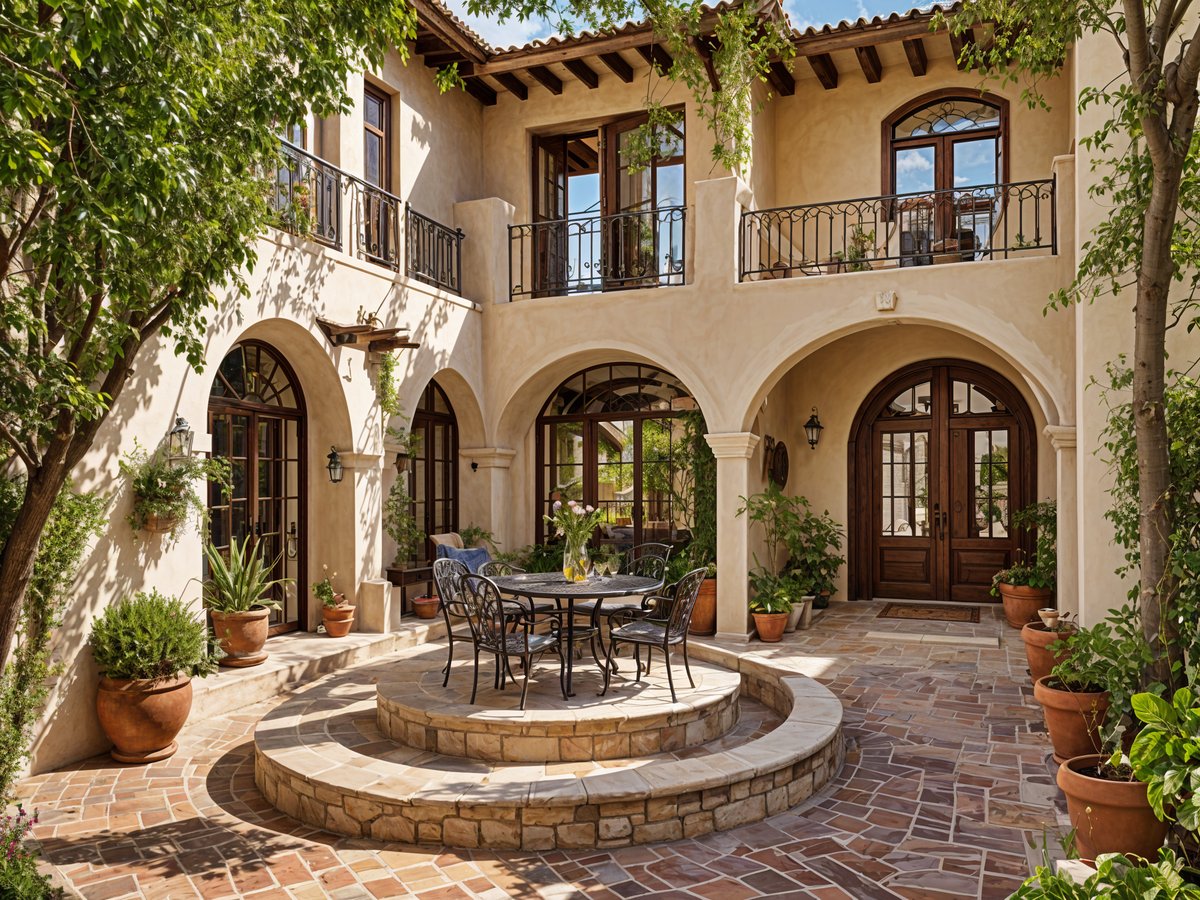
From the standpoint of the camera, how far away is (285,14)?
14.7 feet

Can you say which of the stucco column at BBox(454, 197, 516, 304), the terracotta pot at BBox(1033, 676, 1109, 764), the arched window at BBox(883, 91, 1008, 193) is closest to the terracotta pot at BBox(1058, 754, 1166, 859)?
the terracotta pot at BBox(1033, 676, 1109, 764)

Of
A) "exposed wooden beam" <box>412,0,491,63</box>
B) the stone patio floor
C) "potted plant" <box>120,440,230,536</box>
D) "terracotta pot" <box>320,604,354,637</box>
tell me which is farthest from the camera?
"exposed wooden beam" <box>412,0,491,63</box>

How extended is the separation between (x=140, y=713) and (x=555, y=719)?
2.70 m

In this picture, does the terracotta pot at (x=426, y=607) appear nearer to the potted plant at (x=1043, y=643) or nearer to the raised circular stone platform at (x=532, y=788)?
the raised circular stone platform at (x=532, y=788)

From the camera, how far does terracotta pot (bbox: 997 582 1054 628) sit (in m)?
9.77

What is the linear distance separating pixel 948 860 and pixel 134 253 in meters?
4.77

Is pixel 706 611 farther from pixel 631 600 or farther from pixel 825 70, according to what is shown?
pixel 825 70

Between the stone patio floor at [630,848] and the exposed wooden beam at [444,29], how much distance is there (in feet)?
24.6

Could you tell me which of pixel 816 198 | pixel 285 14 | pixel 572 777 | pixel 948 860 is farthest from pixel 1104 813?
pixel 816 198

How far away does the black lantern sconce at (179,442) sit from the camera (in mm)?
6547

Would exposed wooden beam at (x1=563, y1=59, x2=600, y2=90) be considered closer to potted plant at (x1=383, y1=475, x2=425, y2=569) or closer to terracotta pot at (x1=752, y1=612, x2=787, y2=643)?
potted plant at (x1=383, y1=475, x2=425, y2=569)

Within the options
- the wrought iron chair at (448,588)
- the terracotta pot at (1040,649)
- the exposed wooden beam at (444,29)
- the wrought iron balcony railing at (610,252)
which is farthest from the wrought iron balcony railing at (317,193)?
the terracotta pot at (1040,649)

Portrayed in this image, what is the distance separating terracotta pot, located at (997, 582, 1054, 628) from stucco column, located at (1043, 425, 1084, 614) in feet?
4.39

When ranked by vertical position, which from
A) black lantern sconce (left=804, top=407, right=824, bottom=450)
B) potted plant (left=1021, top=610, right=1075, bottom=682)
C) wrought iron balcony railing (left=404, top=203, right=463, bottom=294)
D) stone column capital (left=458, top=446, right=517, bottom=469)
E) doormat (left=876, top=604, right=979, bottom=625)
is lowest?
doormat (left=876, top=604, right=979, bottom=625)
